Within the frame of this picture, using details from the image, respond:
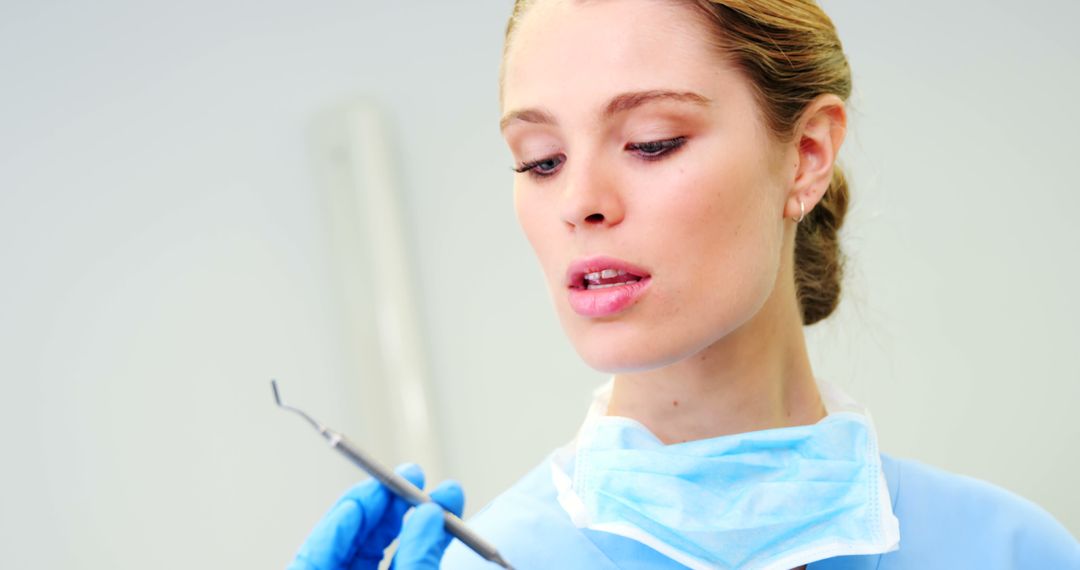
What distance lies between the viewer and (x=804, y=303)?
1.19 meters

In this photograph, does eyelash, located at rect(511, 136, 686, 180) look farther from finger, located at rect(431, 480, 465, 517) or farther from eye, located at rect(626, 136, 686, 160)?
finger, located at rect(431, 480, 465, 517)

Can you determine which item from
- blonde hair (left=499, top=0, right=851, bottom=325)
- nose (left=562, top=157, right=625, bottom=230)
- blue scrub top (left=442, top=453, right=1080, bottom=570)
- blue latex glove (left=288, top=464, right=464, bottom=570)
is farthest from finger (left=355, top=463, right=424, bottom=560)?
blonde hair (left=499, top=0, right=851, bottom=325)

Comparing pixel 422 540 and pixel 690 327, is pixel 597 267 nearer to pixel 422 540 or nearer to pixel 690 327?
pixel 690 327

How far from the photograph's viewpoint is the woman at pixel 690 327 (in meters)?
0.89

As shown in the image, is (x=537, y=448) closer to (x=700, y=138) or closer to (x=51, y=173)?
(x=51, y=173)

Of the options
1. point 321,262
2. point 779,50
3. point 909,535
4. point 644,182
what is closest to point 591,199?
point 644,182

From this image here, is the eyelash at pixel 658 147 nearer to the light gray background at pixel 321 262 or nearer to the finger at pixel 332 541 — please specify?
the finger at pixel 332 541

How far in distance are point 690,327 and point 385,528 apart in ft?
0.95

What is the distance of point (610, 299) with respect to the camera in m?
0.89

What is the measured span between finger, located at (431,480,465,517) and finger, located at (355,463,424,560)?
2 centimetres

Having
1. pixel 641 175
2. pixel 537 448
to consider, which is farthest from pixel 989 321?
pixel 641 175

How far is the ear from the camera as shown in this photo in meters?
1.00

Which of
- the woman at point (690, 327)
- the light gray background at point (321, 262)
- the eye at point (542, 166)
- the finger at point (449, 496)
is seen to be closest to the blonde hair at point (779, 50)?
the woman at point (690, 327)

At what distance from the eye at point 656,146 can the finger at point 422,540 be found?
33cm
